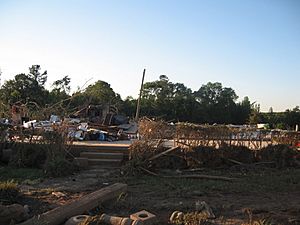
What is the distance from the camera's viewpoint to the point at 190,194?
6.48m

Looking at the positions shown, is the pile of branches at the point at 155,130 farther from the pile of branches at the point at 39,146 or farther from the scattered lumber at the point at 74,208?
the scattered lumber at the point at 74,208

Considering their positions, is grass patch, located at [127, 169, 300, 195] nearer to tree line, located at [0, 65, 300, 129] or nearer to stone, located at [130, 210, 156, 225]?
stone, located at [130, 210, 156, 225]

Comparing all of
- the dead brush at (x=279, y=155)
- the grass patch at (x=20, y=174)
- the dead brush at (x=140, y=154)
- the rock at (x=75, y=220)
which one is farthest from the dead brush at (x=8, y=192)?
the dead brush at (x=279, y=155)

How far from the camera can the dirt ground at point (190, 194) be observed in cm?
516

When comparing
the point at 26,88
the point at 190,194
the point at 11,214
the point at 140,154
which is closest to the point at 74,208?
the point at 11,214

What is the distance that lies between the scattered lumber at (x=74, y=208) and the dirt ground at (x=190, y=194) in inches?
5.7

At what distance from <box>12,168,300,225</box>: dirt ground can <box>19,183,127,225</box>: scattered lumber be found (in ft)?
0.47

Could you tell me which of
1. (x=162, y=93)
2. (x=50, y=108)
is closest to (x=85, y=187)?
(x=50, y=108)

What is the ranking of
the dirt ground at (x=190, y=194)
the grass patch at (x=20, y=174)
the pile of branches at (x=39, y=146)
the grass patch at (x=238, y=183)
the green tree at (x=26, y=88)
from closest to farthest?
the dirt ground at (x=190, y=194), the grass patch at (x=238, y=183), the grass patch at (x=20, y=174), the pile of branches at (x=39, y=146), the green tree at (x=26, y=88)

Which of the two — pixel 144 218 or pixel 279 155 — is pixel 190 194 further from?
pixel 279 155

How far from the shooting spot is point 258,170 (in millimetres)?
9266

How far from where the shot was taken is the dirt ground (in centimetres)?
516

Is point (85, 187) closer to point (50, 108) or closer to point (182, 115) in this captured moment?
point (50, 108)

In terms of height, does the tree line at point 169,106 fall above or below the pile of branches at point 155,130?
above
